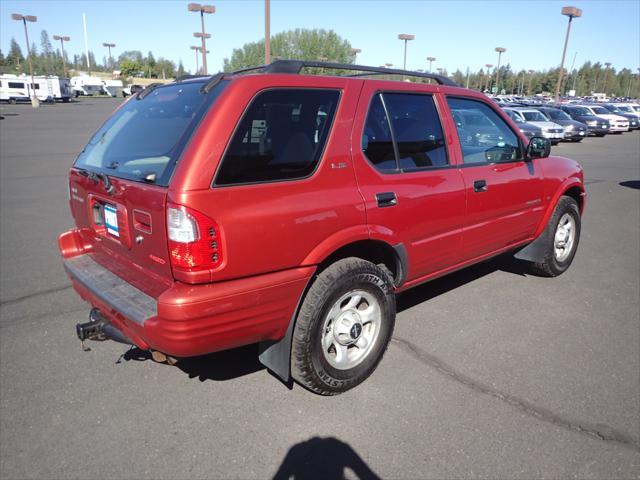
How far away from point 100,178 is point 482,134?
10.0ft

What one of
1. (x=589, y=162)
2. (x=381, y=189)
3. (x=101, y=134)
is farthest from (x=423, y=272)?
(x=589, y=162)

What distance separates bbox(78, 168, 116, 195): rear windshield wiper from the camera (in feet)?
9.32

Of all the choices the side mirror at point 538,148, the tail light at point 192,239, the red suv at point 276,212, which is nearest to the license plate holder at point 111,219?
the red suv at point 276,212

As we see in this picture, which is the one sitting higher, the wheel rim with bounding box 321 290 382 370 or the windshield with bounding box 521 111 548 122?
the windshield with bounding box 521 111 548 122

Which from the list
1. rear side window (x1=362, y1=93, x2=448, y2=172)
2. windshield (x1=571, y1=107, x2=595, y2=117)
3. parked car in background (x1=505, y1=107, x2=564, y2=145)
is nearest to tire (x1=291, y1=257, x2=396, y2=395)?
rear side window (x1=362, y1=93, x2=448, y2=172)

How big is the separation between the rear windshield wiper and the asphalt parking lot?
1.30m

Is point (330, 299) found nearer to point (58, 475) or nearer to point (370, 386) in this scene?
point (370, 386)

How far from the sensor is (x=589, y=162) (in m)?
16.6

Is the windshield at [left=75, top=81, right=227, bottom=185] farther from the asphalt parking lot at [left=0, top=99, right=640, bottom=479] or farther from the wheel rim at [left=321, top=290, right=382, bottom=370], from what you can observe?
the asphalt parking lot at [left=0, top=99, right=640, bottom=479]

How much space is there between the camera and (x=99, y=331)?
2938 millimetres

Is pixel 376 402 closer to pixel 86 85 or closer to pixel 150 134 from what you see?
pixel 150 134

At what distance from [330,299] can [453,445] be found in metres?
1.04

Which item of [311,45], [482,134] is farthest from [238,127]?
[311,45]

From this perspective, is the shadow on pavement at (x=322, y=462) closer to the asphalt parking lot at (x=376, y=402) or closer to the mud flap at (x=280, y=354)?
the asphalt parking lot at (x=376, y=402)
